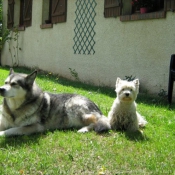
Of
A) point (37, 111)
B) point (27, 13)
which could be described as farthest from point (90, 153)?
point (27, 13)

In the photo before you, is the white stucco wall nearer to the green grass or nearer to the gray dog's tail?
the green grass

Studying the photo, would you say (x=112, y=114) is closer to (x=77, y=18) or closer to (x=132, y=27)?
(x=132, y=27)

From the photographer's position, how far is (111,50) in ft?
31.8

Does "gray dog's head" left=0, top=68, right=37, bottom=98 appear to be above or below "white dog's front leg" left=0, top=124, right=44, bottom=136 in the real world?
above

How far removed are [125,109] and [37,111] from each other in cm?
131

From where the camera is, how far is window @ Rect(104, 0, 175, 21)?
27.4 feet

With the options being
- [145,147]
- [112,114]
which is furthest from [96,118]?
[145,147]

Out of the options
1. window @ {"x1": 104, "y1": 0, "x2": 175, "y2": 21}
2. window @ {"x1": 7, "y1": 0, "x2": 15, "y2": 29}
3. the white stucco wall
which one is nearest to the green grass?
the white stucco wall

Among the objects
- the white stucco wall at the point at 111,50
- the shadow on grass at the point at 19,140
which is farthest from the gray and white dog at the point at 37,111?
the white stucco wall at the point at 111,50

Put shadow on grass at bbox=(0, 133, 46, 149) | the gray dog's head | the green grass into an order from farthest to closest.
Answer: the gray dog's head → shadow on grass at bbox=(0, 133, 46, 149) → the green grass

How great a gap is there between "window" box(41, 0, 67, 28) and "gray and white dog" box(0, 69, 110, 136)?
7429 millimetres

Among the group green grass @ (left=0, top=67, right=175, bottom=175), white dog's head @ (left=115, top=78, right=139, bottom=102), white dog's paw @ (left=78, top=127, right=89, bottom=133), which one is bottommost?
green grass @ (left=0, top=67, right=175, bottom=175)

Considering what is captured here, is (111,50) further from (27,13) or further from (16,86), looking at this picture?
(27,13)

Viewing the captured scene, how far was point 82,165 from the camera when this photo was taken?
131 inches
